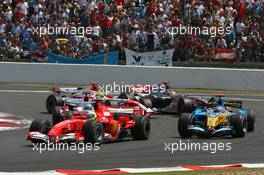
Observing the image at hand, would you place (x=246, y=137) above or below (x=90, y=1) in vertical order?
below

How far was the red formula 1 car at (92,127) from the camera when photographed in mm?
15875

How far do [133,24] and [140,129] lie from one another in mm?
14808

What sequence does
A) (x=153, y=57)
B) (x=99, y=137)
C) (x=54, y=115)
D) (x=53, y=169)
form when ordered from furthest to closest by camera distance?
1. (x=153, y=57)
2. (x=54, y=115)
3. (x=99, y=137)
4. (x=53, y=169)

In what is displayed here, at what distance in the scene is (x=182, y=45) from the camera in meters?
31.3

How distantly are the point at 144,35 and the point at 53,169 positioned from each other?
19.1 m

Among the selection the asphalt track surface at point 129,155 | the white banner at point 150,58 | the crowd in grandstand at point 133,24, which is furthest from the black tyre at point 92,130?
the white banner at point 150,58

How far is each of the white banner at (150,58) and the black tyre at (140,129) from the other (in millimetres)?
14338

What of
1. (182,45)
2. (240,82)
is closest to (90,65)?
(182,45)

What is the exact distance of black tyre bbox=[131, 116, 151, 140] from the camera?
57.1 feet

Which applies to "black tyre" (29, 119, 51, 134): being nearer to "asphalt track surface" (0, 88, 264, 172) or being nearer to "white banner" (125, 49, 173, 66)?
"asphalt track surface" (0, 88, 264, 172)

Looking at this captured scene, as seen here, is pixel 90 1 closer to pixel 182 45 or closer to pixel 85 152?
pixel 182 45

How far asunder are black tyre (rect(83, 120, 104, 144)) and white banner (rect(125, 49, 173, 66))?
15.8 metres

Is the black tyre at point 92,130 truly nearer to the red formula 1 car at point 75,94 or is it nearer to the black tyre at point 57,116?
the red formula 1 car at point 75,94

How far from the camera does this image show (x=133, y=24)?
1254 inches
